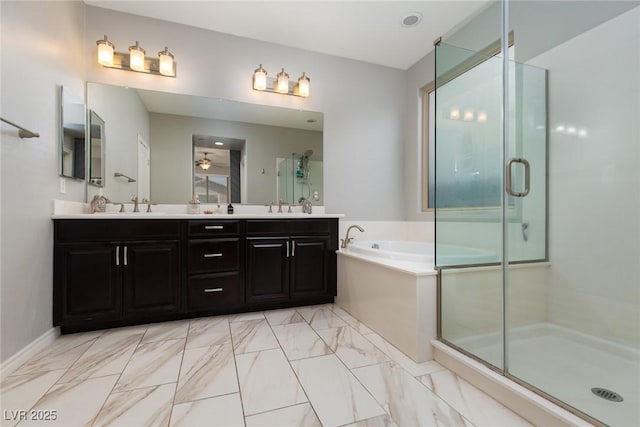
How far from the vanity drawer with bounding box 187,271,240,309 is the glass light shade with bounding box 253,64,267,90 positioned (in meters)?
Result: 1.80

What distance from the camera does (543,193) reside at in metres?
1.85

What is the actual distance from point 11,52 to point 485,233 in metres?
2.85

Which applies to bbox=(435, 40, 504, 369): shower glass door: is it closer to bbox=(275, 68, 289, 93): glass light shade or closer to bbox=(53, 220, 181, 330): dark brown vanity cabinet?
bbox=(275, 68, 289, 93): glass light shade

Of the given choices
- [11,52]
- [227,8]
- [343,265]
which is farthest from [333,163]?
[11,52]

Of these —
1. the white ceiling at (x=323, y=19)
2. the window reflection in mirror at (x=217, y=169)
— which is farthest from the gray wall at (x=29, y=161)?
the window reflection in mirror at (x=217, y=169)

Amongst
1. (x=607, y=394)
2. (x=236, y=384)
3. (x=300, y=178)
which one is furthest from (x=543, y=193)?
(x=236, y=384)

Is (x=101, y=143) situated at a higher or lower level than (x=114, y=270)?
higher

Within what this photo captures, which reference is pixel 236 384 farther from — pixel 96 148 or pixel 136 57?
pixel 136 57

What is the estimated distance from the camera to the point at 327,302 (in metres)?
2.76

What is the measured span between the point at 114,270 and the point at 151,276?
238 millimetres

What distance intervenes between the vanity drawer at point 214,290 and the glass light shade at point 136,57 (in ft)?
6.14

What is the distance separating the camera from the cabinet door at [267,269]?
239 centimetres

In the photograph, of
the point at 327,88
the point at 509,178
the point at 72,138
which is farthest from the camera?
the point at 327,88

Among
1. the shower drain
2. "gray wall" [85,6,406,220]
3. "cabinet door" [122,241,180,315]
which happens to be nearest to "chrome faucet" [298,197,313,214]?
"gray wall" [85,6,406,220]
